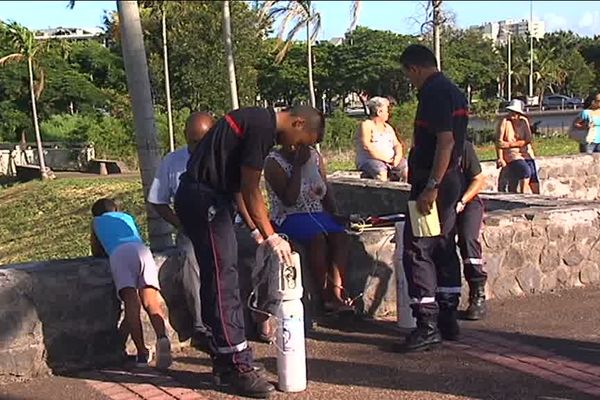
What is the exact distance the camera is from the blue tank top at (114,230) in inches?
243

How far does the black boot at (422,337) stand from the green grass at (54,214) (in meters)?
13.4

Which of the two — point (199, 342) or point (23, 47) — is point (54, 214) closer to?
point (23, 47)

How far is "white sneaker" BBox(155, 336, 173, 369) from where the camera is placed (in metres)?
5.98

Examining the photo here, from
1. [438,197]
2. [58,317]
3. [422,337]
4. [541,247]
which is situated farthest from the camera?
[541,247]

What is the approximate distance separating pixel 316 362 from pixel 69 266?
161 cm

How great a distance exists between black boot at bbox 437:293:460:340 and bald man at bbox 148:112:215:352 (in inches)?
59.6

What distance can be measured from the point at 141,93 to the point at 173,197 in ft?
6.10

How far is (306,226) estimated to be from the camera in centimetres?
691

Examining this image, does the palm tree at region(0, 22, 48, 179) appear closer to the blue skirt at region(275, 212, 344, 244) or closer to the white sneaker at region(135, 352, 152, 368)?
the blue skirt at region(275, 212, 344, 244)

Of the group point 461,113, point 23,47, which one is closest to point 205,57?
point 23,47

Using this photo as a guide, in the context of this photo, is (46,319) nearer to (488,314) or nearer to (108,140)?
(488,314)

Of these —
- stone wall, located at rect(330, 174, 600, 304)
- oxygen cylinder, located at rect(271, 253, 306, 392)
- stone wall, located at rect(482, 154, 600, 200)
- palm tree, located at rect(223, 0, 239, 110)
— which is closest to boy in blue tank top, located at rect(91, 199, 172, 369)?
oxygen cylinder, located at rect(271, 253, 306, 392)

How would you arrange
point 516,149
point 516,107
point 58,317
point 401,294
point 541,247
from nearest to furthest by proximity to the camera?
point 58,317, point 401,294, point 541,247, point 516,107, point 516,149

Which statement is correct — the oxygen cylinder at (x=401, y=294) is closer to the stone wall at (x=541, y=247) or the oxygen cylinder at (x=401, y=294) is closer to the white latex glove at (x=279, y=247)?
the stone wall at (x=541, y=247)
